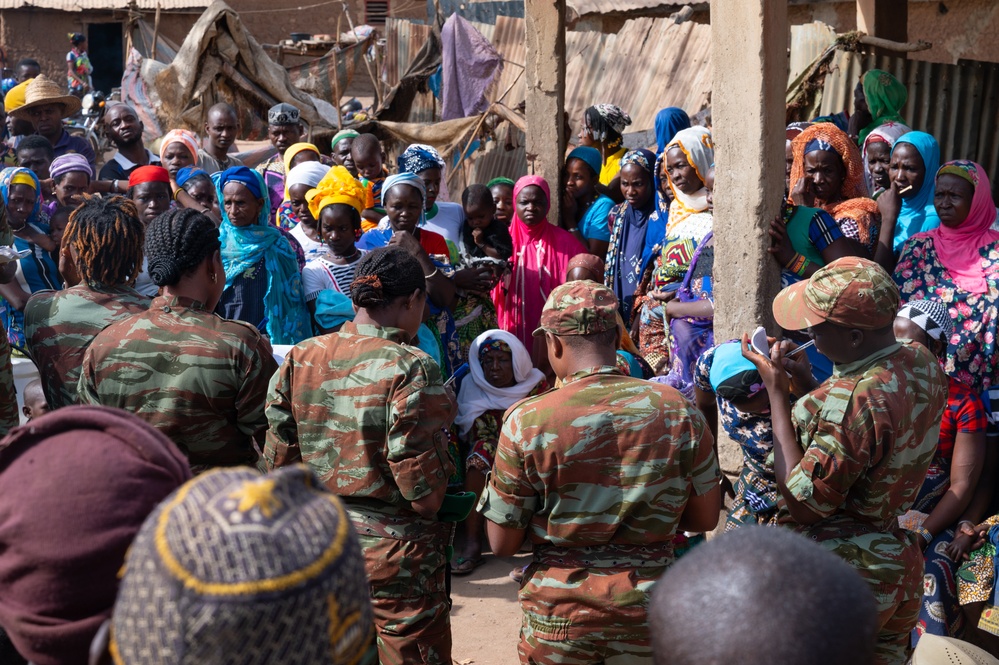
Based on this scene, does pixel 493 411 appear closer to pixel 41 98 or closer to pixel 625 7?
pixel 41 98

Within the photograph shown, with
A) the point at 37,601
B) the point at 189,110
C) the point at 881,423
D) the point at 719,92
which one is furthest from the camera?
the point at 189,110

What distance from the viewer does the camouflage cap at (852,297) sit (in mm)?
2748

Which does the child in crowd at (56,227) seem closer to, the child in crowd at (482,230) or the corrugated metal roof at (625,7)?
the child in crowd at (482,230)

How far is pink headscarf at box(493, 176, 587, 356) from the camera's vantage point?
242 inches

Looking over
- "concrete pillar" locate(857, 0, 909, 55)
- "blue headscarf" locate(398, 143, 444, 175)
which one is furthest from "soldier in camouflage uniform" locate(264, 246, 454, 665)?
"concrete pillar" locate(857, 0, 909, 55)

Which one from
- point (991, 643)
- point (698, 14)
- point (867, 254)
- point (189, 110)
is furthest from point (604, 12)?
point (991, 643)

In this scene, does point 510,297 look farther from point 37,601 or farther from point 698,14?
point 698,14

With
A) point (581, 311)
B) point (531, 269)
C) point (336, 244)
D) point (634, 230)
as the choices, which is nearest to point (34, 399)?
point (336, 244)

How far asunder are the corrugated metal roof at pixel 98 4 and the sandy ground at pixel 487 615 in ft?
57.8

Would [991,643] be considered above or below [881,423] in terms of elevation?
below

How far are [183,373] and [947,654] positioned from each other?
2347 millimetres

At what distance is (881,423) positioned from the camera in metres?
2.71

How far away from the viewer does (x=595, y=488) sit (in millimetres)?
2715

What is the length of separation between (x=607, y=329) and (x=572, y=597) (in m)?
0.78
